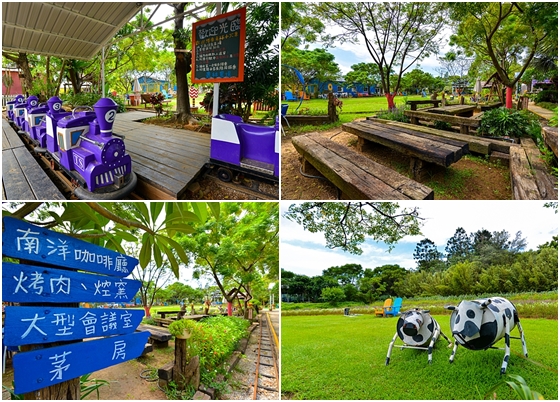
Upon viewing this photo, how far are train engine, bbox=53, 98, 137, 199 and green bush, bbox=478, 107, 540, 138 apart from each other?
413cm

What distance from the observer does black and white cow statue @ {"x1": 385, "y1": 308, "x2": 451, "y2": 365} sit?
7.47 ft

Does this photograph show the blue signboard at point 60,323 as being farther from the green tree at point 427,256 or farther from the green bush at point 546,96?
the green bush at point 546,96

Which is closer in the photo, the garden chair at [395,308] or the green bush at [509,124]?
the garden chair at [395,308]

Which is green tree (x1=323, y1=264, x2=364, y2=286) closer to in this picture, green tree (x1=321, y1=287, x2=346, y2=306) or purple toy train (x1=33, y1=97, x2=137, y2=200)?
green tree (x1=321, y1=287, x2=346, y2=306)

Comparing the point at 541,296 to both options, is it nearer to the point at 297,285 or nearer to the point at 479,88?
the point at 297,285

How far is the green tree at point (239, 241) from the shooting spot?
4743 mm

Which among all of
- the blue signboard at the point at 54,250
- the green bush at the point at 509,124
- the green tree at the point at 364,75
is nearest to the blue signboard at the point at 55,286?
the blue signboard at the point at 54,250

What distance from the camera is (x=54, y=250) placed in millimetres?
1142

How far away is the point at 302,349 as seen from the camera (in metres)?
2.64

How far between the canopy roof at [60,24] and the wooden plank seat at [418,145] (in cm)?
304

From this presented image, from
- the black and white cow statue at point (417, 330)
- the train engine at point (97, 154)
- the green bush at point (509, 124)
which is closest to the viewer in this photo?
the black and white cow statue at point (417, 330)

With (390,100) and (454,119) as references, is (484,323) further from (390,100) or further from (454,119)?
(390,100)

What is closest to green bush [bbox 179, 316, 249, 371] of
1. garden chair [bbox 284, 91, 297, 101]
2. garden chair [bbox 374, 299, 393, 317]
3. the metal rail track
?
the metal rail track

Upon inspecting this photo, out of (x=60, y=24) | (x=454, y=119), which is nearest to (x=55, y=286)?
(x=60, y=24)
